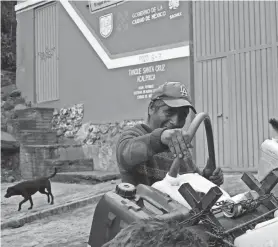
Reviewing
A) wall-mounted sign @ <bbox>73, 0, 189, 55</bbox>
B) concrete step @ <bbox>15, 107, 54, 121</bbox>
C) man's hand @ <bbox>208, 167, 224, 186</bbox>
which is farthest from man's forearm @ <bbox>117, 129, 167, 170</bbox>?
concrete step @ <bbox>15, 107, 54, 121</bbox>

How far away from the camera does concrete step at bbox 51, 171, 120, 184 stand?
801 cm

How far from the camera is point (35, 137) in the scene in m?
9.83

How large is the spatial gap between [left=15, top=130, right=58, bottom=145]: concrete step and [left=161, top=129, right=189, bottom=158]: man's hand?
27.4 ft

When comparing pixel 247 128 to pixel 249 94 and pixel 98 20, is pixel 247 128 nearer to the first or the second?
pixel 249 94

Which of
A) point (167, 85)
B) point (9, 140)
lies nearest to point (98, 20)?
point (9, 140)

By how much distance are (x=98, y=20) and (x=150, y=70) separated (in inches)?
71.5

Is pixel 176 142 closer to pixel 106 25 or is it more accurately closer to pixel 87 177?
pixel 87 177

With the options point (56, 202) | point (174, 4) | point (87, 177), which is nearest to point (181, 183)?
point (56, 202)

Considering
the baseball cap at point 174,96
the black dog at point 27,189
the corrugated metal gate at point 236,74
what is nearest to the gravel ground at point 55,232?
the black dog at point 27,189

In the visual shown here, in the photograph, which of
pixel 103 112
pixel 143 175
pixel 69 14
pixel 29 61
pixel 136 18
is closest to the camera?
pixel 143 175

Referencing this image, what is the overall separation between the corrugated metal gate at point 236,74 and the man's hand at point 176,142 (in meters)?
5.26

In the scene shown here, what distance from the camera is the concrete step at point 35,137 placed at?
978cm

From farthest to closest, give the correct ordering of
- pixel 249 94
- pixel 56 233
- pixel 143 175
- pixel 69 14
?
pixel 69 14 → pixel 249 94 → pixel 56 233 → pixel 143 175

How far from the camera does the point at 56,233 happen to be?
544cm
